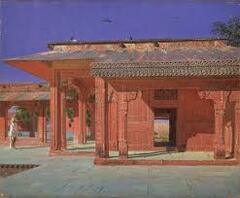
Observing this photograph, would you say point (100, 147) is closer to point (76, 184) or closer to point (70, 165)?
point (70, 165)

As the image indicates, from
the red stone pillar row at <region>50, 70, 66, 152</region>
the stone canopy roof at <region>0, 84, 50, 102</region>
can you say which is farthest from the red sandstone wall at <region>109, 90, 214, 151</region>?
the stone canopy roof at <region>0, 84, 50, 102</region>

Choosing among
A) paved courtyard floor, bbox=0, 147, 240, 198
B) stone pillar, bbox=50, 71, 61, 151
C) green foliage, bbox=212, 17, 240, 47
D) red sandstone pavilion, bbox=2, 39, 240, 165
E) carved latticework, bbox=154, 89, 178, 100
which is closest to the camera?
paved courtyard floor, bbox=0, 147, 240, 198

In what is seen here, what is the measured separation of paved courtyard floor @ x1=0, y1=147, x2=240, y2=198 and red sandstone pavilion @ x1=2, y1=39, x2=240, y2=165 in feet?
4.67

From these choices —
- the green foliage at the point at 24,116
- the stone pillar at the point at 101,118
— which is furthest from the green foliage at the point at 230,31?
the green foliage at the point at 24,116

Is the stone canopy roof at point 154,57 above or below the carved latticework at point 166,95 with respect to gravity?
above

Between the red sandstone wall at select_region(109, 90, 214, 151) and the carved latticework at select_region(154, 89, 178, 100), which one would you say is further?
the carved latticework at select_region(154, 89, 178, 100)

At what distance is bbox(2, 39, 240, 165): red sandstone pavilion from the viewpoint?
14727 mm

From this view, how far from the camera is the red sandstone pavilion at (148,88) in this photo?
14.7 metres

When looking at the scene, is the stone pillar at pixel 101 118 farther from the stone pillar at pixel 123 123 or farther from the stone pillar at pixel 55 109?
the stone pillar at pixel 55 109

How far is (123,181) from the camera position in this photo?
11.0m

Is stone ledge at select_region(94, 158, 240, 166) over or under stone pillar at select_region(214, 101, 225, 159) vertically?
under

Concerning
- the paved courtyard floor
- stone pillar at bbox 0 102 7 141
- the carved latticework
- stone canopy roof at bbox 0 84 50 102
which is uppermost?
stone canopy roof at bbox 0 84 50 102

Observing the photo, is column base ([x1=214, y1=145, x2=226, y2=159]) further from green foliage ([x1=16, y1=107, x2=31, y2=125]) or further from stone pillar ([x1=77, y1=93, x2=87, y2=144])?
green foliage ([x1=16, y1=107, x2=31, y2=125])

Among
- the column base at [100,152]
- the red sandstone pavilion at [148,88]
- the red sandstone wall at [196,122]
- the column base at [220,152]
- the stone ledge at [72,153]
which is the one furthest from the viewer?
the red sandstone wall at [196,122]
